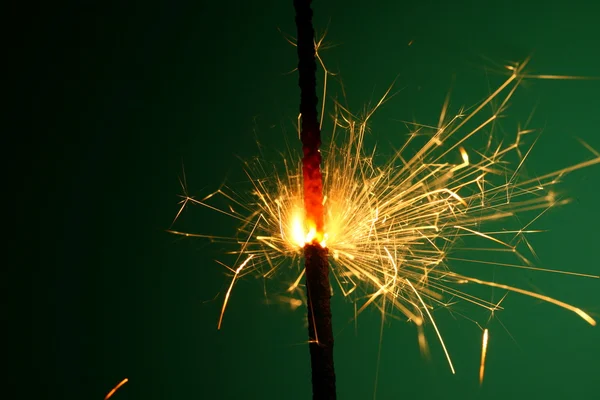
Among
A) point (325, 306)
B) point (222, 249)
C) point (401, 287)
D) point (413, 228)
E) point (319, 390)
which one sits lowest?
point (319, 390)

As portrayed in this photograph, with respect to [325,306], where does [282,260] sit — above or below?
above

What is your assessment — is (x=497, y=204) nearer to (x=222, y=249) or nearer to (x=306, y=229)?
(x=306, y=229)

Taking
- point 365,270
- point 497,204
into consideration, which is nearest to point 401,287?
point 365,270

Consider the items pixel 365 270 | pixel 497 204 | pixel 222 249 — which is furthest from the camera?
pixel 222 249

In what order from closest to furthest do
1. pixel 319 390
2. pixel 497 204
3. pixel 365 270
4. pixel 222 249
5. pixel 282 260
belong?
pixel 319 390, pixel 365 270, pixel 497 204, pixel 282 260, pixel 222 249

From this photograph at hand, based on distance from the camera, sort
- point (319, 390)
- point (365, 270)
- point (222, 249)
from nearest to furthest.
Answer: point (319, 390), point (365, 270), point (222, 249)

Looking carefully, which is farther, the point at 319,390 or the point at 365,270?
the point at 365,270

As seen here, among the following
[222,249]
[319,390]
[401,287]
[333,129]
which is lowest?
[319,390]

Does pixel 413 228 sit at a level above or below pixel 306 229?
above

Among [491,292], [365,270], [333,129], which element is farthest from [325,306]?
[491,292]

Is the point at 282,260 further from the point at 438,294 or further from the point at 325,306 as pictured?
the point at 325,306
